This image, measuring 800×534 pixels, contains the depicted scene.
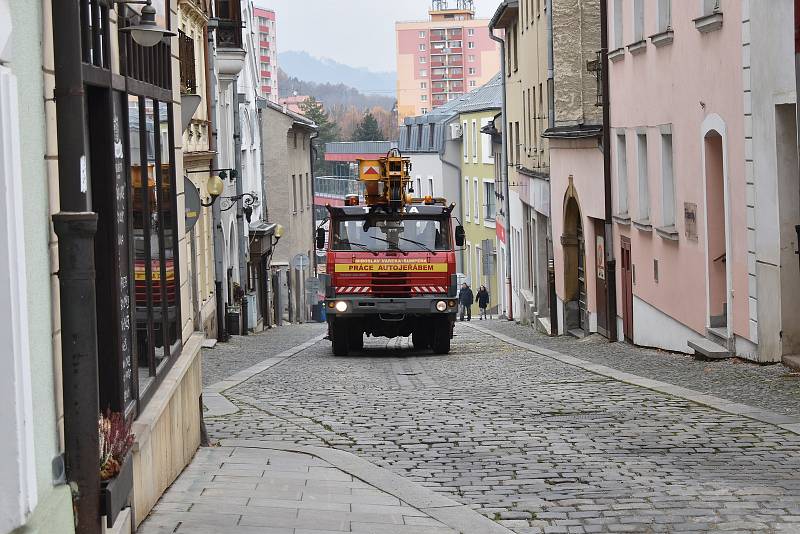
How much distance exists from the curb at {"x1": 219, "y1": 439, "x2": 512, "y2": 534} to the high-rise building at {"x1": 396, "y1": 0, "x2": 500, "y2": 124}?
16101 cm

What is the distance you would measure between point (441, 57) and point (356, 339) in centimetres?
15242

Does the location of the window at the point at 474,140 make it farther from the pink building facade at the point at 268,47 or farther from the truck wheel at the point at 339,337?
the pink building facade at the point at 268,47

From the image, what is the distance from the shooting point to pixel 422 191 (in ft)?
271

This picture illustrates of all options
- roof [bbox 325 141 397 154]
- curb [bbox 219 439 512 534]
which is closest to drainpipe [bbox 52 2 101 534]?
curb [bbox 219 439 512 534]

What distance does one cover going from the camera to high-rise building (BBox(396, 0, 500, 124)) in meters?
172

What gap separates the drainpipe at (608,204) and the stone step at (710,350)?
8.03 meters

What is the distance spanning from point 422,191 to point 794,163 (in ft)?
224

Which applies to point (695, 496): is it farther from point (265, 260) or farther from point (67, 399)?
point (265, 260)

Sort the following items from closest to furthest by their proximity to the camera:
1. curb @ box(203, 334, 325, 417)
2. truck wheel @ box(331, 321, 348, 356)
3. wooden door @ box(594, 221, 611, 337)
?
curb @ box(203, 334, 325, 417), truck wheel @ box(331, 321, 348, 356), wooden door @ box(594, 221, 611, 337)

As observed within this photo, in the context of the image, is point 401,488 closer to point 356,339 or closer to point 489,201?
point 356,339

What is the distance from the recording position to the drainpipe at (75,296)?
550cm

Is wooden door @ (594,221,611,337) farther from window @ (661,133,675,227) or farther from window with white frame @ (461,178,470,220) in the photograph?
window with white frame @ (461,178,470,220)

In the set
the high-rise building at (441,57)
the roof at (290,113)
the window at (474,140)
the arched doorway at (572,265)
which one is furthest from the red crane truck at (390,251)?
the high-rise building at (441,57)

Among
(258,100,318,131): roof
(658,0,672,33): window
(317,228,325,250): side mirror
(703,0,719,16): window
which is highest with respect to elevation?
(258,100,318,131): roof
